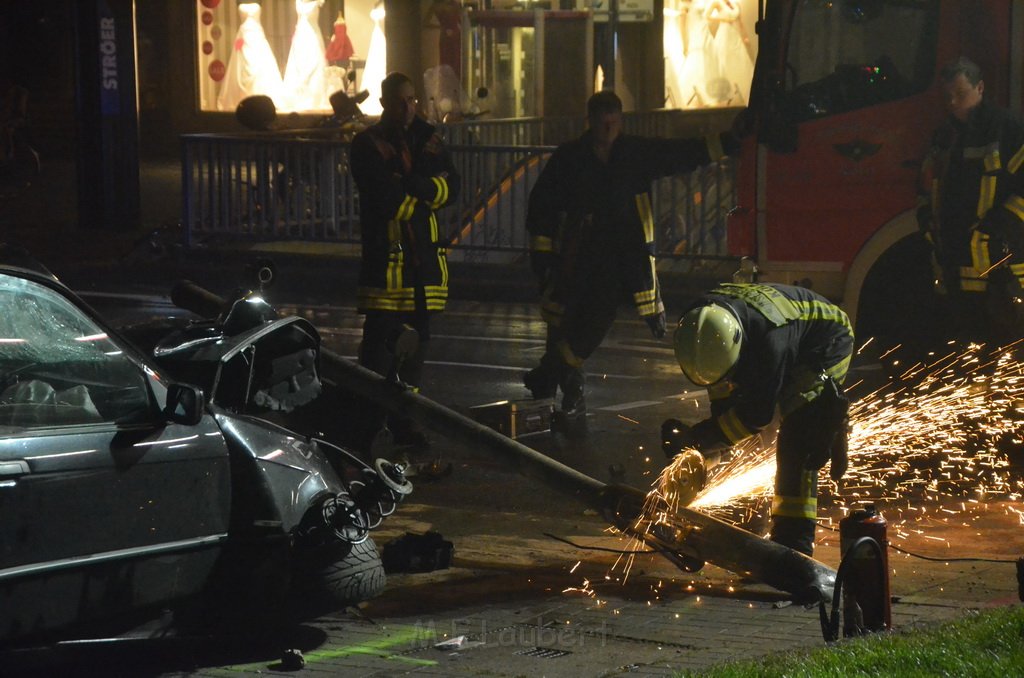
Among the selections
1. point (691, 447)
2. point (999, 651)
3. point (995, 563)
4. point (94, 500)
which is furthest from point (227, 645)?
A: point (995, 563)

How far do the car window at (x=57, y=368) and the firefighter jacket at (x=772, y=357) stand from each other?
7.54 ft

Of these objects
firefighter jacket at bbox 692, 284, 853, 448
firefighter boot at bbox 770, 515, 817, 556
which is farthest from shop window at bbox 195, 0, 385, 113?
firefighter boot at bbox 770, 515, 817, 556

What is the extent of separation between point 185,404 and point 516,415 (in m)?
4.69

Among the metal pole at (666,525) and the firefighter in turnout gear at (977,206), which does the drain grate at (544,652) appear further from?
the firefighter in turnout gear at (977,206)

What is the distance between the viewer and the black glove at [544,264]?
10031 mm

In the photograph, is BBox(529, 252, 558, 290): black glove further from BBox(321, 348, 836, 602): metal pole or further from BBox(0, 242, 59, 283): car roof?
BBox(0, 242, 59, 283): car roof

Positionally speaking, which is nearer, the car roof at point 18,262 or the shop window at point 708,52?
the car roof at point 18,262

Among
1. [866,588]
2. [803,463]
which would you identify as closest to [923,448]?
[803,463]

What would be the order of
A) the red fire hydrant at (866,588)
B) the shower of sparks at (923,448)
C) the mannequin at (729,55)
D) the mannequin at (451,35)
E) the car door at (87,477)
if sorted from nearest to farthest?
the car door at (87,477) < the red fire hydrant at (866,588) < the shower of sparks at (923,448) < the mannequin at (729,55) < the mannequin at (451,35)

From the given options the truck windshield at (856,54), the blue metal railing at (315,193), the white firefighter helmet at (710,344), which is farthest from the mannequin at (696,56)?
the white firefighter helmet at (710,344)

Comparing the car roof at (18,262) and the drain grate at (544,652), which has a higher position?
the car roof at (18,262)

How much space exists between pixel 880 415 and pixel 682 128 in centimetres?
1414

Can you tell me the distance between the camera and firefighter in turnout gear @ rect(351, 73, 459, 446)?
9.12 metres

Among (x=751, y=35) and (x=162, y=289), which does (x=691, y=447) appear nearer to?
(x=162, y=289)
